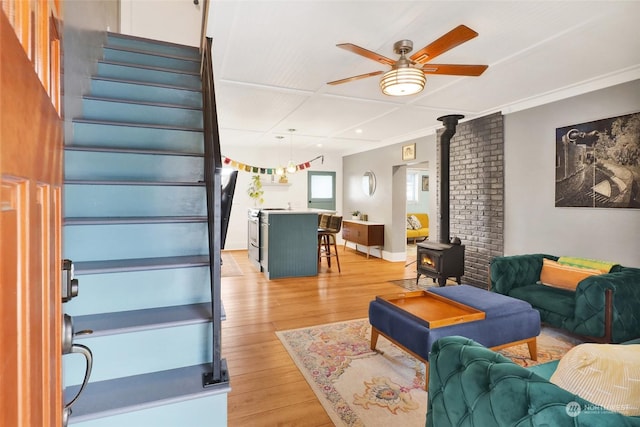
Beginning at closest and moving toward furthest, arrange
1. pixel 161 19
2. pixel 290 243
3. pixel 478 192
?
pixel 161 19
pixel 478 192
pixel 290 243

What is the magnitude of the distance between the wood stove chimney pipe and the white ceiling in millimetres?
250

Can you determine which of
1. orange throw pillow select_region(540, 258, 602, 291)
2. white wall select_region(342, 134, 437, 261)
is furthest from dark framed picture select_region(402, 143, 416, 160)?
orange throw pillow select_region(540, 258, 602, 291)

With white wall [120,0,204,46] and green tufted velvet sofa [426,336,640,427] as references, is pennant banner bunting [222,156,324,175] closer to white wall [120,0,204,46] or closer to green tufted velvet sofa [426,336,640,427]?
white wall [120,0,204,46]

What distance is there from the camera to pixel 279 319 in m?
3.53

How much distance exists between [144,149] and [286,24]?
1340 mm

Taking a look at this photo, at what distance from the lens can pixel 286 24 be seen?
7.76ft

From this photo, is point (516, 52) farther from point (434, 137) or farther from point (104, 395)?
point (104, 395)

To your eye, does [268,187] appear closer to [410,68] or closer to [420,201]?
[420,201]

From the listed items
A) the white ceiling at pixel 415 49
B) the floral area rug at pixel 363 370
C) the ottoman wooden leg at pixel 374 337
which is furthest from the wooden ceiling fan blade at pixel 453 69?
the floral area rug at pixel 363 370

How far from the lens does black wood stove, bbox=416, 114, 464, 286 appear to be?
4.56 meters

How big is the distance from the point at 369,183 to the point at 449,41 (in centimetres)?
558

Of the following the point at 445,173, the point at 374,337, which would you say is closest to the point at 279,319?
the point at 374,337

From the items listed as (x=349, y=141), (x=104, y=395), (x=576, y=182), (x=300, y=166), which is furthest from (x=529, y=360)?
(x=300, y=166)

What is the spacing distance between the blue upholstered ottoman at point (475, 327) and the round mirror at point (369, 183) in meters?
4.85
